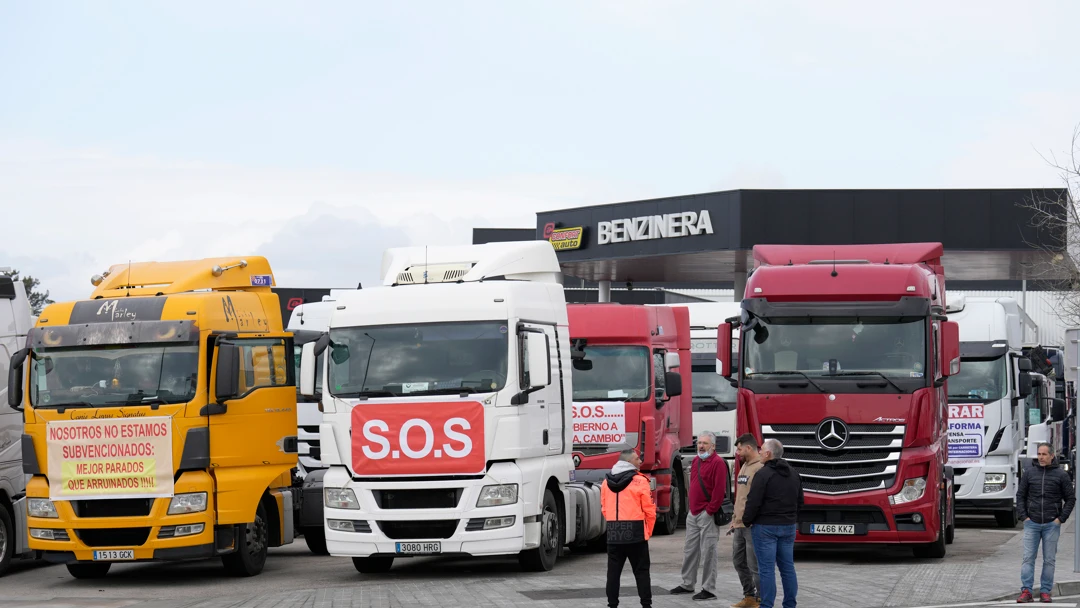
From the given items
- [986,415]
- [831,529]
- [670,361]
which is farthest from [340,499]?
[986,415]

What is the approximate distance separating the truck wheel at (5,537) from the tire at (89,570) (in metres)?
0.84

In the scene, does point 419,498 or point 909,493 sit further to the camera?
point 909,493

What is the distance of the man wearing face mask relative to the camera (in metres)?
13.5

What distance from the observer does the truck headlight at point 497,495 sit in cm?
1444

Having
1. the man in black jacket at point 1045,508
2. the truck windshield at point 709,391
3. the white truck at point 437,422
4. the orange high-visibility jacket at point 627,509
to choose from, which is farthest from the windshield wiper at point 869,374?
the truck windshield at point 709,391

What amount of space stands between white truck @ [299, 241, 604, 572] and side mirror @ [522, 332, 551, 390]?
0.04ft

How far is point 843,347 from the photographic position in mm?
16031

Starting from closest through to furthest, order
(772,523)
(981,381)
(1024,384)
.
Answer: (772,523) < (1024,384) < (981,381)

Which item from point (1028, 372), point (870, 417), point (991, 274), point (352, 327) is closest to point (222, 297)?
point (352, 327)

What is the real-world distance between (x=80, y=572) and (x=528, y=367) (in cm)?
635

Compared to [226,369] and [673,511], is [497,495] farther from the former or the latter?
[673,511]

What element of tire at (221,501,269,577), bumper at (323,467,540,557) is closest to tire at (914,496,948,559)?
bumper at (323,467,540,557)

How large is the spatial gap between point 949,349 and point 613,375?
5025 millimetres

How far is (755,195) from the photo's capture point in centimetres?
3616
